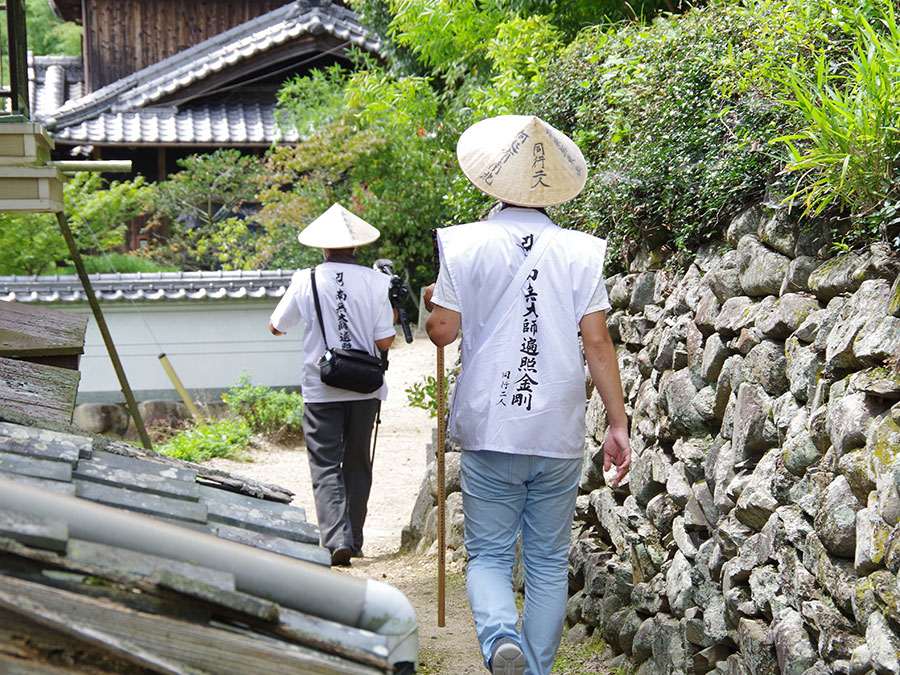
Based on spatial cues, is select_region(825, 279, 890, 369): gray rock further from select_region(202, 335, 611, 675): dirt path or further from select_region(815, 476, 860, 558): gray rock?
select_region(202, 335, 611, 675): dirt path

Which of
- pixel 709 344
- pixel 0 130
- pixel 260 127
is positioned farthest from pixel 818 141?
pixel 260 127

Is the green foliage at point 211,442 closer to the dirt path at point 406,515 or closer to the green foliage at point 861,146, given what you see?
the dirt path at point 406,515

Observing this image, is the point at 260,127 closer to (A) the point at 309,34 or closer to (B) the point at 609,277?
(A) the point at 309,34

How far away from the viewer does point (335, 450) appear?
610cm

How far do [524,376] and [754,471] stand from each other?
0.87 meters

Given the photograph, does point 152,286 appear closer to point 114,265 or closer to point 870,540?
point 114,265

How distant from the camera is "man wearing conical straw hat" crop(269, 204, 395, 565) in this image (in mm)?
6031

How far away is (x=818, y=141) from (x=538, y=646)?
201 centimetres

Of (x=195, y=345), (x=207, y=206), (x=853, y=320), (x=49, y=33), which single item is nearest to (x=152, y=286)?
(x=195, y=345)

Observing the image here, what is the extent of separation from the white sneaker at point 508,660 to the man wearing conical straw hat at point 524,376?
12cm

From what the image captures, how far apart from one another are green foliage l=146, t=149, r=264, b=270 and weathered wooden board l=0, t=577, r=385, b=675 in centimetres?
1380

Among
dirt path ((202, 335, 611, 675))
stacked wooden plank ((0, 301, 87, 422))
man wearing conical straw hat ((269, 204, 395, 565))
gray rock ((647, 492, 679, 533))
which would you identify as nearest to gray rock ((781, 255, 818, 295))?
gray rock ((647, 492, 679, 533))

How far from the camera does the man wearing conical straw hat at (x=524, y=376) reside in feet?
11.4

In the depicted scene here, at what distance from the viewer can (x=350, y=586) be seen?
1475mm
